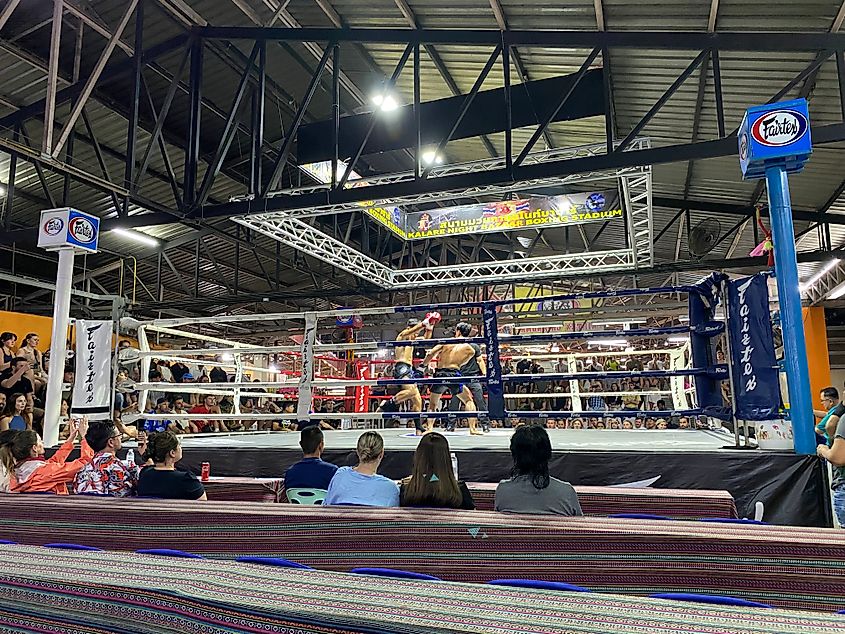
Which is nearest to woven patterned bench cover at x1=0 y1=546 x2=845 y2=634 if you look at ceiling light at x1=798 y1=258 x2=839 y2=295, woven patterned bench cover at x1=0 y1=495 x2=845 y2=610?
woven patterned bench cover at x1=0 y1=495 x2=845 y2=610

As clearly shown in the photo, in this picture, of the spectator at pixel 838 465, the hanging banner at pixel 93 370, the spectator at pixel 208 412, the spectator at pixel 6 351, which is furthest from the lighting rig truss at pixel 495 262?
the spectator at pixel 838 465

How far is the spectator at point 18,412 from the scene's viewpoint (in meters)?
6.21

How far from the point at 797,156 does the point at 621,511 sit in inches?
94.6

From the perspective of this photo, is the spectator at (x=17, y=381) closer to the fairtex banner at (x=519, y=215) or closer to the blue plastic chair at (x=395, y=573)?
the fairtex banner at (x=519, y=215)

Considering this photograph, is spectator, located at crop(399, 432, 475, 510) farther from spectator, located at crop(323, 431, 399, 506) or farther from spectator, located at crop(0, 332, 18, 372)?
spectator, located at crop(0, 332, 18, 372)

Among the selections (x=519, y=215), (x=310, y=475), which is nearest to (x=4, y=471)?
(x=310, y=475)

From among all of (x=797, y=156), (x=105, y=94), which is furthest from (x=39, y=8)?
(x=797, y=156)

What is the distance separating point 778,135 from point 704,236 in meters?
5.66

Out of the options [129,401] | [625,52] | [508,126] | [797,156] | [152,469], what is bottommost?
[152,469]

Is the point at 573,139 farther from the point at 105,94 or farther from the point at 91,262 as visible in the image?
the point at 91,262

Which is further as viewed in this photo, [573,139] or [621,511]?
[573,139]

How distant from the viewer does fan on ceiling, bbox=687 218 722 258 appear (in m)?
8.84

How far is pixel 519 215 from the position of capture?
27.8 ft

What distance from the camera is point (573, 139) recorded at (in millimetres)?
8008
